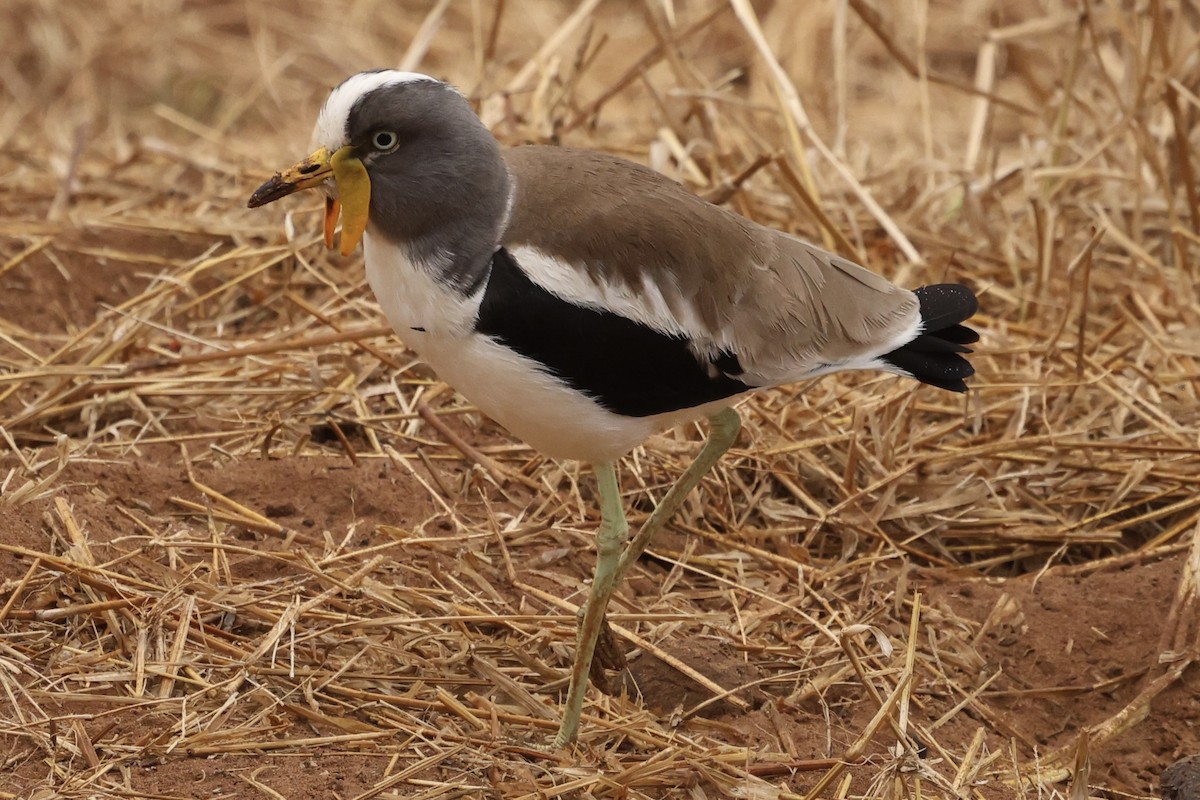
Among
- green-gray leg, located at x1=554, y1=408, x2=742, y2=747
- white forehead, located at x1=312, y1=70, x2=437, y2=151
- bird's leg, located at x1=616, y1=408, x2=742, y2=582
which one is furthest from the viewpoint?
bird's leg, located at x1=616, y1=408, x2=742, y2=582

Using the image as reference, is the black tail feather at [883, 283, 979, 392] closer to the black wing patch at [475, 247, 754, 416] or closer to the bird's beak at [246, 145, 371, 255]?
the black wing patch at [475, 247, 754, 416]

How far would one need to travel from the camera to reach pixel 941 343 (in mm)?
2938

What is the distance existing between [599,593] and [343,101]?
1.03m

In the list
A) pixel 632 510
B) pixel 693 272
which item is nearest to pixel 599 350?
pixel 693 272

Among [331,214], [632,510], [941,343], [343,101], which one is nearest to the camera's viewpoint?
[343,101]

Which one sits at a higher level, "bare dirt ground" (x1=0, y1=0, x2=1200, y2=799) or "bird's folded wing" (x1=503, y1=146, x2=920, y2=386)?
"bird's folded wing" (x1=503, y1=146, x2=920, y2=386)

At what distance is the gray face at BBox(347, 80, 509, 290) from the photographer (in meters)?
2.58

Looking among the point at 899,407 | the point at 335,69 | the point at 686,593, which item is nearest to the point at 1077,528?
the point at 899,407

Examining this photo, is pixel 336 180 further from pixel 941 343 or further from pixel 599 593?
pixel 941 343

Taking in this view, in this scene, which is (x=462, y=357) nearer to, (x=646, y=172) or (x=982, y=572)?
(x=646, y=172)

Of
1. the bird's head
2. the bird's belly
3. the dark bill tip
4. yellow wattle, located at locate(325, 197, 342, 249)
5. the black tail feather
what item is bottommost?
the bird's belly

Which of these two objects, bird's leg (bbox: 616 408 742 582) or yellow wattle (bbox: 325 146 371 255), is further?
bird's leg (bbox: 616 408 742 582)

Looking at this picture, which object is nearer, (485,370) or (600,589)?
(485,370)

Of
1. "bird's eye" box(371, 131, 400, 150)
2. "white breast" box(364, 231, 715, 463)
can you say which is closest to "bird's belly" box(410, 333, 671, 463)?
"white breast" box(364, 231, 715, 463)
